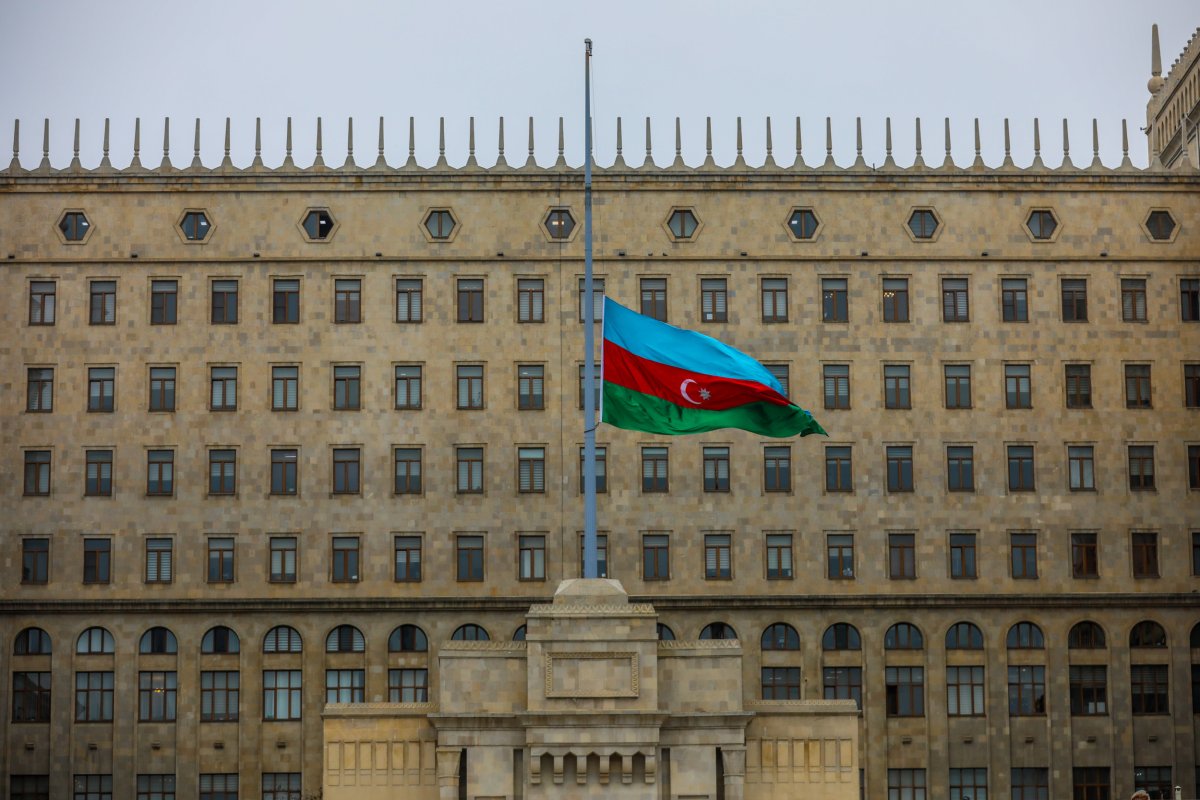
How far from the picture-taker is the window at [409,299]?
3108 inches

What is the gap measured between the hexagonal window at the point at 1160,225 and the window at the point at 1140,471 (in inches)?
351

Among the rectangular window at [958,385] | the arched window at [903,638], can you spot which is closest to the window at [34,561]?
the arched window at [903,638]

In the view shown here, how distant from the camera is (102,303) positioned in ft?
260

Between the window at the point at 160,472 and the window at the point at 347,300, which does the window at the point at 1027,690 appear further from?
the window at the point at 160,472

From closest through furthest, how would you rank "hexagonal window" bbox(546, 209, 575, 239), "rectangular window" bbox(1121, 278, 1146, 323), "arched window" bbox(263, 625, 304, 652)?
"arched window" bbox(263, 625, 304, 652) → "hexagonal window" bbox(546, 209, 575, 239) → "rectangular window" bbox(1121, 278, 1146, 323)

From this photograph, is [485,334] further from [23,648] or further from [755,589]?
[23,648]

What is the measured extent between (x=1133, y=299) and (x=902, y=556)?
Answer: 14.6m

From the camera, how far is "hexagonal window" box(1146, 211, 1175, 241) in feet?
264

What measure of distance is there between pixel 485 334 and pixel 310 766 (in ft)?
60.7

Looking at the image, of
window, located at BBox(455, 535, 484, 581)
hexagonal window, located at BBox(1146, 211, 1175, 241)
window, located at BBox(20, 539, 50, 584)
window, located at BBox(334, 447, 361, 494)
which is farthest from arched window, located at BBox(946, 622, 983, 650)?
window, located at BBox(20, 539, 50, 584)

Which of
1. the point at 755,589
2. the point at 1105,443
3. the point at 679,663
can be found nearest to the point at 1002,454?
the point at 1105,443

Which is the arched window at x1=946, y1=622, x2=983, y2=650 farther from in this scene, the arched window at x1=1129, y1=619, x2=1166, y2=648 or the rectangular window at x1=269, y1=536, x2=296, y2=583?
the rectangular window at x1=269, y1=536, x2=296, y2=583

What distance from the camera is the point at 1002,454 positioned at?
258 ft

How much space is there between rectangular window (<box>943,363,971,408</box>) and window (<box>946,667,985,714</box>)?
10.8 metres
